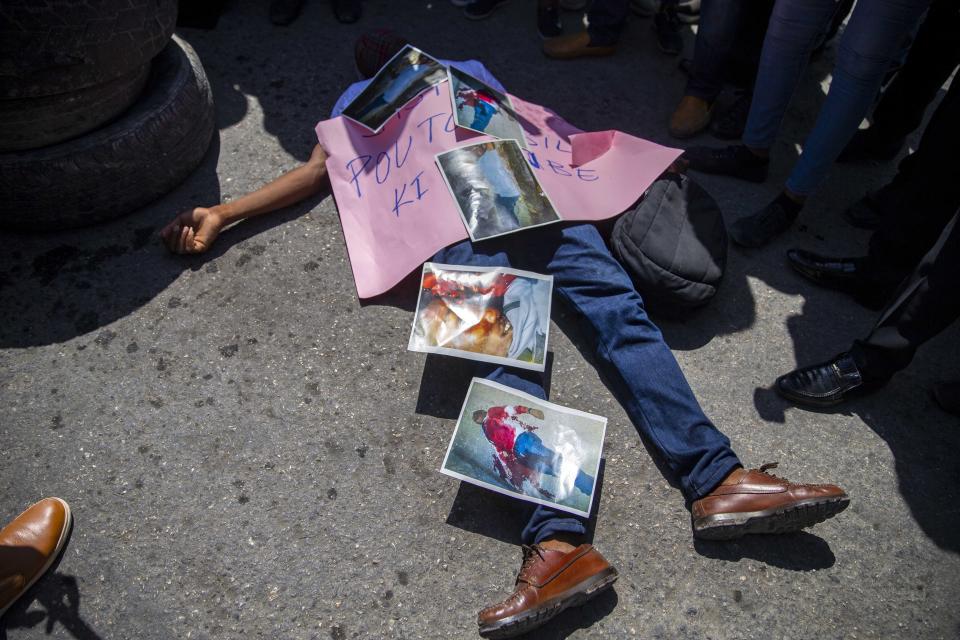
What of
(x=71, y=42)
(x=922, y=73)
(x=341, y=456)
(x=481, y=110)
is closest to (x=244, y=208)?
(x=71, y=42)

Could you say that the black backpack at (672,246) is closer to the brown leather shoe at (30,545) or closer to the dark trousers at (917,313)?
the dark trousers at (917,313)

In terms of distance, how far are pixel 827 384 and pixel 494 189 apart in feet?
4.17

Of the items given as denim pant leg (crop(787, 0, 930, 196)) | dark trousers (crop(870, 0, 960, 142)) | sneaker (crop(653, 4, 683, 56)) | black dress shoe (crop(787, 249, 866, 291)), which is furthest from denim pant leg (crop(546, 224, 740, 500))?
sneaker (crop(653, 4, 683, 56))

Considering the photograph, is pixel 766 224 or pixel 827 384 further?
pixel 766 224

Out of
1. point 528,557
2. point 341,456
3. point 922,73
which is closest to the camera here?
point 528,557

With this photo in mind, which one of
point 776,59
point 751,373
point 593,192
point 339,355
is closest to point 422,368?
point 339,355

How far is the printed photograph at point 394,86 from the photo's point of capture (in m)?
2.49

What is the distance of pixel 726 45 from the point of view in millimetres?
2885

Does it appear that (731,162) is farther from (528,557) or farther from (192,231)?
(192,231)

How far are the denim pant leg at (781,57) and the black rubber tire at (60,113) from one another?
2369mm

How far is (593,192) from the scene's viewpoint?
93.9 inches

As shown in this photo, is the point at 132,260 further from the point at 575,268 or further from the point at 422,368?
the point at 575,268

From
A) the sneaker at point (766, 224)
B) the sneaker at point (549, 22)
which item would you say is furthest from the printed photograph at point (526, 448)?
the sneaker at point (549, 22)

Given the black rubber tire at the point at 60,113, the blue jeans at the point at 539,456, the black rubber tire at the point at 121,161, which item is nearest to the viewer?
the blue jeans at the point at 539,456
